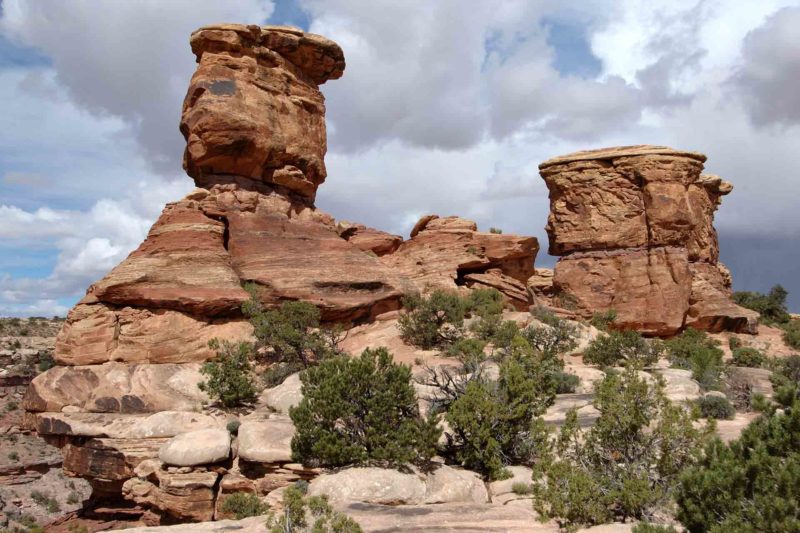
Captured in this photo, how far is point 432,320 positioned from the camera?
26141 mm

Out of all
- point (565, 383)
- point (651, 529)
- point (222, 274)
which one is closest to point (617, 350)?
point (565, 383)

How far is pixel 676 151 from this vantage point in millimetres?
32625

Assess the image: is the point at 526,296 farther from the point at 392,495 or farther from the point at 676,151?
the point at 392,495

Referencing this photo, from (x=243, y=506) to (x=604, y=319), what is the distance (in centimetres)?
2184

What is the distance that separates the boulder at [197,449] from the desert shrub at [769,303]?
124ft

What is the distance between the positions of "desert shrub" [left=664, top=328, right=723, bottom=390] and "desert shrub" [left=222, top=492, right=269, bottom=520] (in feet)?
46.8

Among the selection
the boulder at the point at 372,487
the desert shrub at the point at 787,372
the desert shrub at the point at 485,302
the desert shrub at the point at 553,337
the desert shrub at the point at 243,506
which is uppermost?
the desert shrub at the point at 485,302

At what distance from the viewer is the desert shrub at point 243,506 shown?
14078mm

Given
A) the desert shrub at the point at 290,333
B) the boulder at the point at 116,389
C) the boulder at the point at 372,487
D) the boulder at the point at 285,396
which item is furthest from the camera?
the desert shrub at the point at 290,333

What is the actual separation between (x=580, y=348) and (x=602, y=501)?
1709 centimetres

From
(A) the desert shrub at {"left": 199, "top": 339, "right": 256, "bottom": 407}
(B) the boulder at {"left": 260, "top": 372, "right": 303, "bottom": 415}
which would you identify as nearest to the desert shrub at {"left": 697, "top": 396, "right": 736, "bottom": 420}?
(B) the boulder at {"left": 260, "top": 372, "right": 303, "bottom": 415}

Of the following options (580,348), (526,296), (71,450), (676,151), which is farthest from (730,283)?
(71,450)

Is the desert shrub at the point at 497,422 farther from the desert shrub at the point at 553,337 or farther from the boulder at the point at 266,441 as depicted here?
the desert shrub at the point at 553,337

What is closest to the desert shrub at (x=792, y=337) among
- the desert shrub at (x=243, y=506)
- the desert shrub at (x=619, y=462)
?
the desert shrub at (x=619, y=462)
